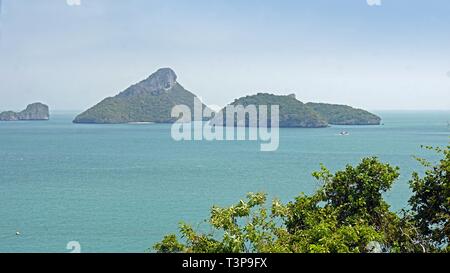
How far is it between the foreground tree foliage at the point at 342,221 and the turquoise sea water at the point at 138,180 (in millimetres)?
7757

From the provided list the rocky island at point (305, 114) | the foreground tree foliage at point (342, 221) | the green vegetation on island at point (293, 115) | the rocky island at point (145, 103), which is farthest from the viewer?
the rocky island at point (145, 103)

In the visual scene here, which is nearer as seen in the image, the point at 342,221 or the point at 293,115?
the point at 342,221

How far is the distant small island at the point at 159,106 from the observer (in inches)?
2507

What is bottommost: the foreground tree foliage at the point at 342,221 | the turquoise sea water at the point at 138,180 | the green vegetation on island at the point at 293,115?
the turquoise sea water at the point at 138,180

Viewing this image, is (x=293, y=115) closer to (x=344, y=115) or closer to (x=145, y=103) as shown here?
(x=344, y=115)

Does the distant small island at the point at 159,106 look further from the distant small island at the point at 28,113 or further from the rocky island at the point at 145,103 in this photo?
the distant small island at the point at 28,113

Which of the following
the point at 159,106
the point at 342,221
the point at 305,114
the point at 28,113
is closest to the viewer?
the point at 342,221

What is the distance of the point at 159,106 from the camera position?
74.0 m

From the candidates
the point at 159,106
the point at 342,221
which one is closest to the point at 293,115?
the point at 159,106

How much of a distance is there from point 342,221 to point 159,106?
229ft

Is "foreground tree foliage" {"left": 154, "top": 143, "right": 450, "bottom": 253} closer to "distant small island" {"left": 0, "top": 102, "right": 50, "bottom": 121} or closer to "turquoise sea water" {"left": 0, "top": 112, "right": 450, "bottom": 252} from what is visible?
"turquoise sea water" {"left": 0, "top": 112, "right": 450, "bottom": 252}

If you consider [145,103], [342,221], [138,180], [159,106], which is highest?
[145,103]

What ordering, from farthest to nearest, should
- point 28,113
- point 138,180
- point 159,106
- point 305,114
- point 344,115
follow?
point 28,113
point 159,106
point 344,115
point 305,114
point 138,180

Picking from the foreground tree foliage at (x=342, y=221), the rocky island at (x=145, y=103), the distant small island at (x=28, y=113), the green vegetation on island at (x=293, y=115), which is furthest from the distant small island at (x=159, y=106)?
the foreground tree foliage at (x=342, y=221)
